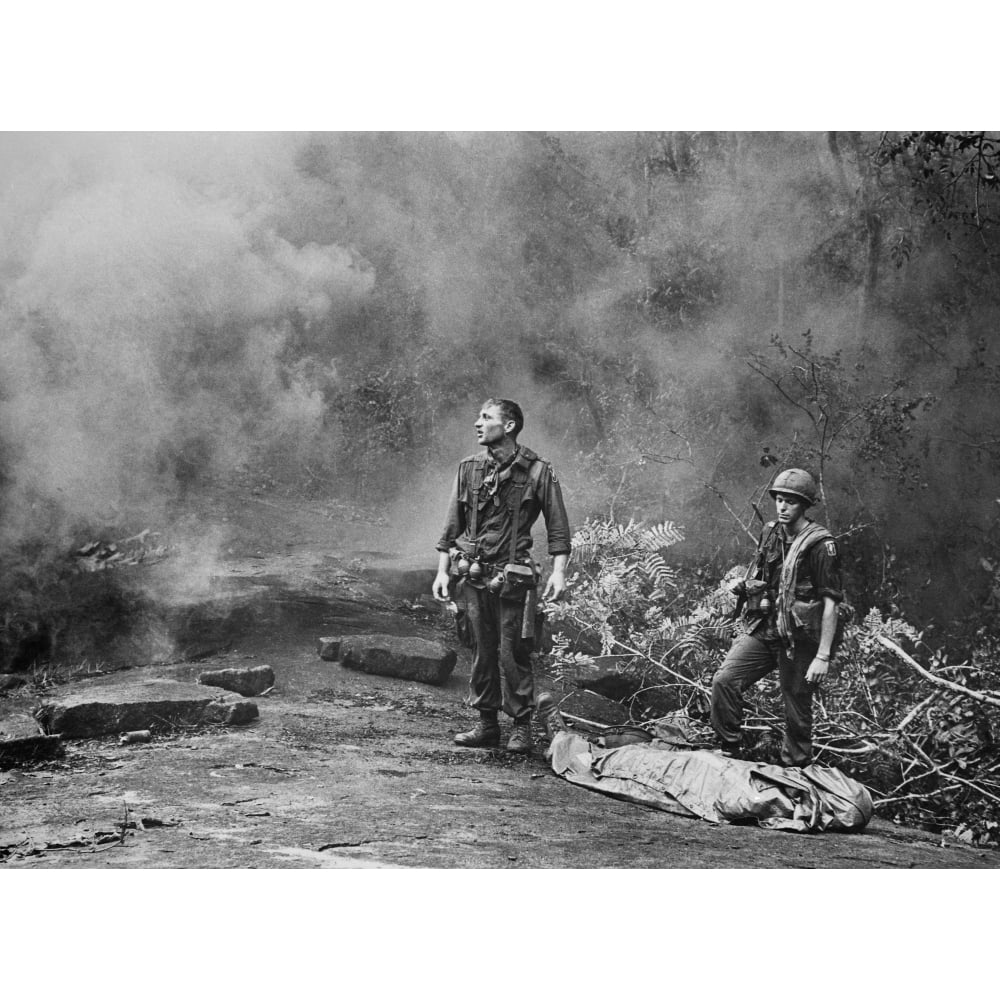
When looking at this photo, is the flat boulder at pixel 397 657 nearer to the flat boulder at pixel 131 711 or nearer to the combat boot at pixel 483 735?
the combat boot at pixel 483 735

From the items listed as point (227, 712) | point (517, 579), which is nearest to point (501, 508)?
point (517, 579)

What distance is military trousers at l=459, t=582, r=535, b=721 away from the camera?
18.0ft

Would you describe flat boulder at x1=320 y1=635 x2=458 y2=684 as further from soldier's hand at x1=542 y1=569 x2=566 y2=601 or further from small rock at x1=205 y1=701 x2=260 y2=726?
soldier's hand at x1=542 y1=569 x2=566 y2=601

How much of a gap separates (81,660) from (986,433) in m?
5.20

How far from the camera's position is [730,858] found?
4992mm

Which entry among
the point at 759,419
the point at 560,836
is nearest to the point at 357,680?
the point at 560,836

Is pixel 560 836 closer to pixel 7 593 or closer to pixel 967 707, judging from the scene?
pixel 967 707

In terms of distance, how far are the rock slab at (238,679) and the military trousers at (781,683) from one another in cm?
247

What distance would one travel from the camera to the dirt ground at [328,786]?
498 centimetres

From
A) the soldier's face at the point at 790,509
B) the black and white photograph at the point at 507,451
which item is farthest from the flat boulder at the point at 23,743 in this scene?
the soldier's face at the point at 790,509

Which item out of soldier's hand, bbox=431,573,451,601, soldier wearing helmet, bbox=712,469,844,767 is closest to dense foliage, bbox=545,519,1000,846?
soldier wearing helmet, bbox=712,469,844,767

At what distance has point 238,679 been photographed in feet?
18.1

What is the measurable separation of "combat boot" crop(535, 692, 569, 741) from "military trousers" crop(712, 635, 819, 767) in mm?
831

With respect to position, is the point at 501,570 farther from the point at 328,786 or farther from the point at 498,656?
the point at 328,786
